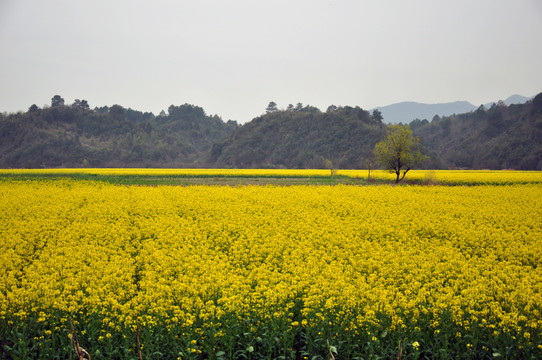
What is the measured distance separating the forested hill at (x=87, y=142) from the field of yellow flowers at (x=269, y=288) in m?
102

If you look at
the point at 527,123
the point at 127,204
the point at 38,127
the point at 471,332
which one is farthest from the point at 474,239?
the point at 38,127

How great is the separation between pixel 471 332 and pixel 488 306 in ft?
3.89

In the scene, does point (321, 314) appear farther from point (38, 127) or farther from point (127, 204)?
point (38, 127)

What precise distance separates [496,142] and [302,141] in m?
55.1

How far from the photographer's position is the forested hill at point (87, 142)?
348 ft

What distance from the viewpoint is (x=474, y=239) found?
43.0ft

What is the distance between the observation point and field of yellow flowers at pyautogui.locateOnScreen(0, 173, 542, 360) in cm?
682

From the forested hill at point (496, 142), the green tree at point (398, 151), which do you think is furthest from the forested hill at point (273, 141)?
the green tree at point (398, 151)

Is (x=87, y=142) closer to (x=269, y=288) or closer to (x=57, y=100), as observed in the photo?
(x=57, y=100)

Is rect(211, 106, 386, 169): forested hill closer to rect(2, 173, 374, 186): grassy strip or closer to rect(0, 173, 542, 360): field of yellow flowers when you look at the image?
rect(2, 173, 374, 186): grassy strip

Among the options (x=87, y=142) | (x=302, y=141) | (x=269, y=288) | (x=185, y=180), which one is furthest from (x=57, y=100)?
(x=269, y=288)

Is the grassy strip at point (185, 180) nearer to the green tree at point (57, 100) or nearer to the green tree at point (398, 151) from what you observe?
the green tree at point (398, 151)

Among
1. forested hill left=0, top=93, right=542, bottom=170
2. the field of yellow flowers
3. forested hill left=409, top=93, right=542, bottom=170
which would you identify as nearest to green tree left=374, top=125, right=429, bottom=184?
the field of yellow flowers

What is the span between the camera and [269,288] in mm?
7984
